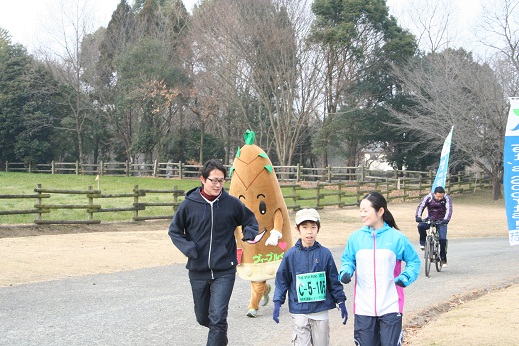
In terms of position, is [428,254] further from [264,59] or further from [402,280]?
[264,59]

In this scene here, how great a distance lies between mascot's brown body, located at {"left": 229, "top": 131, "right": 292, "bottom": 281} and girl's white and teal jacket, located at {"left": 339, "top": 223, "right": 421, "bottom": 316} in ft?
9.84

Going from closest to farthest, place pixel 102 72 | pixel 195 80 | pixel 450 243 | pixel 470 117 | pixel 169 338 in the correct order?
pixel 169 338, pixel 450 243, pixel 470 117, pixel 195 80, pixel 102 72

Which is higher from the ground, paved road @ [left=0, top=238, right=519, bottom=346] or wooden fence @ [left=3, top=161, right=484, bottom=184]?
wooden fence @ [left=3, top=161, right=484, bottom=184]

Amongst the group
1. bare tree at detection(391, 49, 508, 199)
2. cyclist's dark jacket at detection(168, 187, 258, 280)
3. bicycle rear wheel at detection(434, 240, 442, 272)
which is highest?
bare tree at detection(391, 49, 508, 199)

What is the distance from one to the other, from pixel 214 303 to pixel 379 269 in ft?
4.48

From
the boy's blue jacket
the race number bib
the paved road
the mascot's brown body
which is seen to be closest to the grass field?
the paved road

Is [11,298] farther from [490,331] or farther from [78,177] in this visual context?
[78,177]

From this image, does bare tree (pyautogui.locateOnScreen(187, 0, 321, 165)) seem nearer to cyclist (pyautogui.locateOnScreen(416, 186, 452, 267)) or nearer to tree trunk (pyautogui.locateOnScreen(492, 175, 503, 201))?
tree trunk (pyautogui.locateOnScreen(492, 175, 503, 201))

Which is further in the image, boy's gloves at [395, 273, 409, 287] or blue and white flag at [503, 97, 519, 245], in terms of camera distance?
blue and white flag at [503, 97, 519, 245]

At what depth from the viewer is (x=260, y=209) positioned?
25.7ft

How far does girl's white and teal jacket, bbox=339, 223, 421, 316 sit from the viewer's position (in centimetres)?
459

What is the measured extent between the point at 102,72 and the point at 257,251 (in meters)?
44.1

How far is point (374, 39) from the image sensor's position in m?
42.1

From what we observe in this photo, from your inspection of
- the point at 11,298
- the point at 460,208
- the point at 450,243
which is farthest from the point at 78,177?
the point at 11,298
